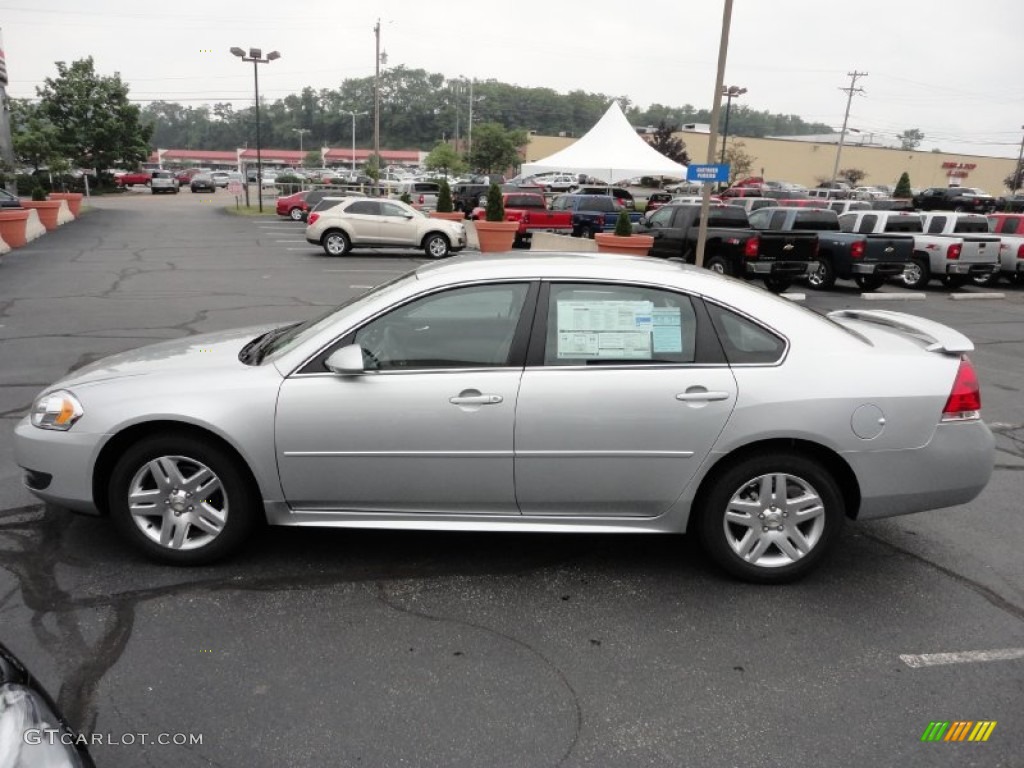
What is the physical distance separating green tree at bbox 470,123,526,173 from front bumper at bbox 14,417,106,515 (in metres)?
62.9

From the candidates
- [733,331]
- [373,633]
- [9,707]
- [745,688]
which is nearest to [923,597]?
[745,688]

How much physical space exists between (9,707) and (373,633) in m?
1.68

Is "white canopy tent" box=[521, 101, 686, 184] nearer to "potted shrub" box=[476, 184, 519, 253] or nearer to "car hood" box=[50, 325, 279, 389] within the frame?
"potted shrub" box=[476, 184, 519, 253]

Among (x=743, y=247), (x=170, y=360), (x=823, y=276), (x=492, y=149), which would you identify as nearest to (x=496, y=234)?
(x=743, y=247)

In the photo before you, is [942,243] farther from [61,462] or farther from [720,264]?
[61,462]

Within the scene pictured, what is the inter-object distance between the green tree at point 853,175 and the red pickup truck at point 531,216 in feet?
203

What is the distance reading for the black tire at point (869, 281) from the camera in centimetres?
1623

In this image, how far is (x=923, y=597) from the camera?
3.74 metres

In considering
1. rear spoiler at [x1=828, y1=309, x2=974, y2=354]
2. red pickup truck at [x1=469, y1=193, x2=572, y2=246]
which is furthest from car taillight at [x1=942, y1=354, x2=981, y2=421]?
red pickup truck at [x1=469, y1=193, x2=572, y2=246]

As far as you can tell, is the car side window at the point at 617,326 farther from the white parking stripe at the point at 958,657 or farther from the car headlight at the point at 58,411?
the car headlight at the point at 58,411

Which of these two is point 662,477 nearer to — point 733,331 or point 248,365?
point 733,331

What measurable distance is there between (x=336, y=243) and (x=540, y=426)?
59.1ft

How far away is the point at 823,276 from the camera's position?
1683cm

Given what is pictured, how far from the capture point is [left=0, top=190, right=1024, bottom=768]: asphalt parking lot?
106 inches
